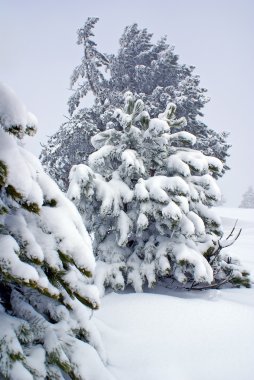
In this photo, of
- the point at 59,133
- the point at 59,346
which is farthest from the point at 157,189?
the point at 59,133

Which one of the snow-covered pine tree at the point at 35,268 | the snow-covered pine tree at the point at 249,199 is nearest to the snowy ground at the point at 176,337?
the snow-covered pine tree at the point at 35,268

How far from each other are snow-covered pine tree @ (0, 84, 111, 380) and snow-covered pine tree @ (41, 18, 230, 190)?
40.0 feet

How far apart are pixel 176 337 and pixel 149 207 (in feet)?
6.35

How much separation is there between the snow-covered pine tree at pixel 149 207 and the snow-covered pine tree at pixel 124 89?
8.97 metres

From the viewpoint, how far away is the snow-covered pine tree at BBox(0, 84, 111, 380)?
1.56 m

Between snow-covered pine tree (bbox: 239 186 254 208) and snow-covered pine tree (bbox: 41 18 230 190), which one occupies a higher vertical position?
snow-covered pine tree (bbox: 41 18 230 190)

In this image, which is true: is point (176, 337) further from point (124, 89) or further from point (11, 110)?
point (124, 89)

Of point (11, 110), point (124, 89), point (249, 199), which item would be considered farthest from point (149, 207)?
point (249, 199)

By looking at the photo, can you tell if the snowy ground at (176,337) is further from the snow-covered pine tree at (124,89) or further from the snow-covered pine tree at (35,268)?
the snow-covered pine tree at (124,89)

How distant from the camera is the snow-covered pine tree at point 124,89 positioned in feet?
49.8

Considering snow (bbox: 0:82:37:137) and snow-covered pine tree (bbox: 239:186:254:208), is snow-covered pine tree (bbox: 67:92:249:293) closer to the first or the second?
snow (bbox: 0:82:37:137)

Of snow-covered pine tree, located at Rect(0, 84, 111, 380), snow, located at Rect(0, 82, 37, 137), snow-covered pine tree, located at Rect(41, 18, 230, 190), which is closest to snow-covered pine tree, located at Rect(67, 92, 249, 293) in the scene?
snow-covered pine tree, located at Rect(0, 84, 111, 380)

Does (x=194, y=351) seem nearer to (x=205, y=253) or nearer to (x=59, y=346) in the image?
(x=59, y=346)

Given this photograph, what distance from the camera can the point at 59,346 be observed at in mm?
1872
